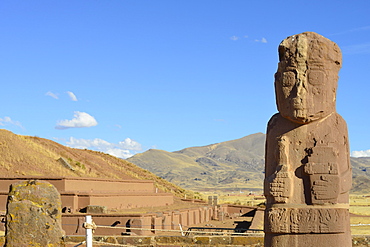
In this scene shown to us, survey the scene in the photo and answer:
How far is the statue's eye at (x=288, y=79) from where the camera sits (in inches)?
279

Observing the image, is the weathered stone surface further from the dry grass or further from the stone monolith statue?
the dry grass

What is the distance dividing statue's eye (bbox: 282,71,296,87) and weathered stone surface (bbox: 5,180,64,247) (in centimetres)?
409

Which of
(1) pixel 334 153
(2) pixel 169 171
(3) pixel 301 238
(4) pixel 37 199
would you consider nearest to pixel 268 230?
(3) pixel 301 238

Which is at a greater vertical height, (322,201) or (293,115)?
(293,115)

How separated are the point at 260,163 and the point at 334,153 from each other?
174 meters

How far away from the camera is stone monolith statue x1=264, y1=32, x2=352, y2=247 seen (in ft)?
22.2

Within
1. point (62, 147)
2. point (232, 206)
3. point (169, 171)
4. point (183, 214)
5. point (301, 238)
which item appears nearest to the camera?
point (301, 238)

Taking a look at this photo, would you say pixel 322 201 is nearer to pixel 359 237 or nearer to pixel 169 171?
pixel 359 237

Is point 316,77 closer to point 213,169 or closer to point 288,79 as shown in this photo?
point 288,79

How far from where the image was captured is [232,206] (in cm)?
3197

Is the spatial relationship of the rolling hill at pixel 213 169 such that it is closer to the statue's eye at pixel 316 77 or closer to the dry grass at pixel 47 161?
the dry grass at pixel 47 161

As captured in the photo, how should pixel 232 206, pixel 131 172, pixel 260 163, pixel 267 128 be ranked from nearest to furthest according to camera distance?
pixel 267 128 → pixel 232 206 → pixel 131 172 → pixel 260 163

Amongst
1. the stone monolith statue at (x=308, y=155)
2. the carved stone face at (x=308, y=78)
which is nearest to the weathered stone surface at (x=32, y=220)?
the stone monolith statue at (x=308, y=155)

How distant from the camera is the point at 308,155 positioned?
6992 millimetres
